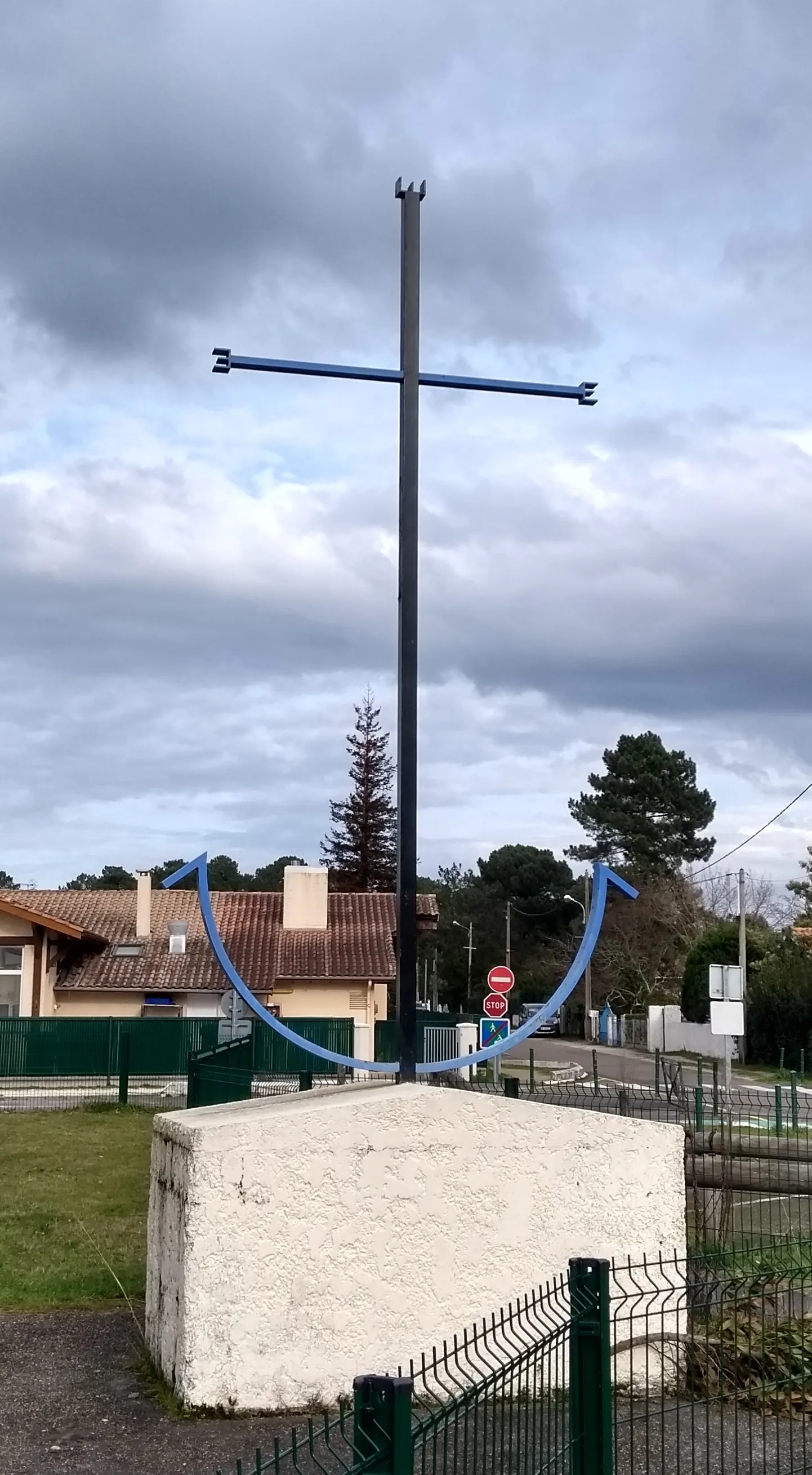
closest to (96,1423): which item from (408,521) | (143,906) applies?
(408,521)

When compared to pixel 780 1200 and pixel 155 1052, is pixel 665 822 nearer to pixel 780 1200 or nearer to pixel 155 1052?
pixel 155 1052

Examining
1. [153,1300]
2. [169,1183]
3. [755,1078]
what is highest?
[169,1183]

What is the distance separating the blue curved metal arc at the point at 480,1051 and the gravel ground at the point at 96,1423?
175 centimetres

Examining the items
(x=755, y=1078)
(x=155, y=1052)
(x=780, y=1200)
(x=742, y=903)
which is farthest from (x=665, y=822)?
(x=780, y=1200)

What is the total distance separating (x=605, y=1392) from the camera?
14.0 ft

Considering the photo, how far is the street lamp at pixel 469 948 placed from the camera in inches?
2995

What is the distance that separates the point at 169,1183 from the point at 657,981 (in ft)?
189

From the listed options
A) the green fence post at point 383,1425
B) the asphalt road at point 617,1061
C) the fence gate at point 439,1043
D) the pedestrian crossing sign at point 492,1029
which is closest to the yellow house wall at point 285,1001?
the fence gate at point 439,1043

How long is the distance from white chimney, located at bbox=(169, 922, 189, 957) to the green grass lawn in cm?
1477

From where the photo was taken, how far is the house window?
32.6 metres

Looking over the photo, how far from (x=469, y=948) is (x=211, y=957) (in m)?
45.7

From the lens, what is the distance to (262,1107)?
7055mm

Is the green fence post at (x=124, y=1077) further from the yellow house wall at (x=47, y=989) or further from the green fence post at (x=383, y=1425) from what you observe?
the green fence post at (x=383, y=1425)

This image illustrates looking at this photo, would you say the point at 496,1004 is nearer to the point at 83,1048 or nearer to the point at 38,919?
the point at 83,1048
